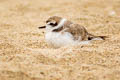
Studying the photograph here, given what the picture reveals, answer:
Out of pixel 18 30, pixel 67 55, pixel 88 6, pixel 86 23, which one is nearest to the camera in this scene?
pixel 67 55

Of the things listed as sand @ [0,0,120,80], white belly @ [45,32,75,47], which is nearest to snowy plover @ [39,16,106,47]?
white belly @ [45,32,75,47]

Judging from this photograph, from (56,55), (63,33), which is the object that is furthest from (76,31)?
(56,55)

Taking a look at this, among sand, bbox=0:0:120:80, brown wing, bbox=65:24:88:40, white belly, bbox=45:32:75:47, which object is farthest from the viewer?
brown wing, bbox=65:24:88:40

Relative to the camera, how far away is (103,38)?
450 cm

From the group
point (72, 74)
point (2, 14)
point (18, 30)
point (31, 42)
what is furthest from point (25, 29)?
point (72, 74)

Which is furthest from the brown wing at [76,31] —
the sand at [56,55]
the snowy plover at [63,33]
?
the sand at [56,55]

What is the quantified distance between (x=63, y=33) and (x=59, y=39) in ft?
0.36

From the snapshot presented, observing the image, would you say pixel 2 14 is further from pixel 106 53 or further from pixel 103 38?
pixel 106 53

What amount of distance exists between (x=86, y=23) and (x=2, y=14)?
2458mm

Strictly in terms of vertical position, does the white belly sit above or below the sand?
above

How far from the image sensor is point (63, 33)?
3.94 metres

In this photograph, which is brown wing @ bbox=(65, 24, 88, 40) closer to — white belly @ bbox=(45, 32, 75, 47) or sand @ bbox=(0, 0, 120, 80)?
white belly @ bbox=(45, 32, 75, 47)

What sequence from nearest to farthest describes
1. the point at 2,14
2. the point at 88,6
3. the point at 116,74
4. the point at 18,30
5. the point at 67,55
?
the point at 116,74, the point at 67,55, the point at 18,30, the point at 2,14, the point at 88,6

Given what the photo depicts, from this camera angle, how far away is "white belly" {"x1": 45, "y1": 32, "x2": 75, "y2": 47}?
12.8 feet
